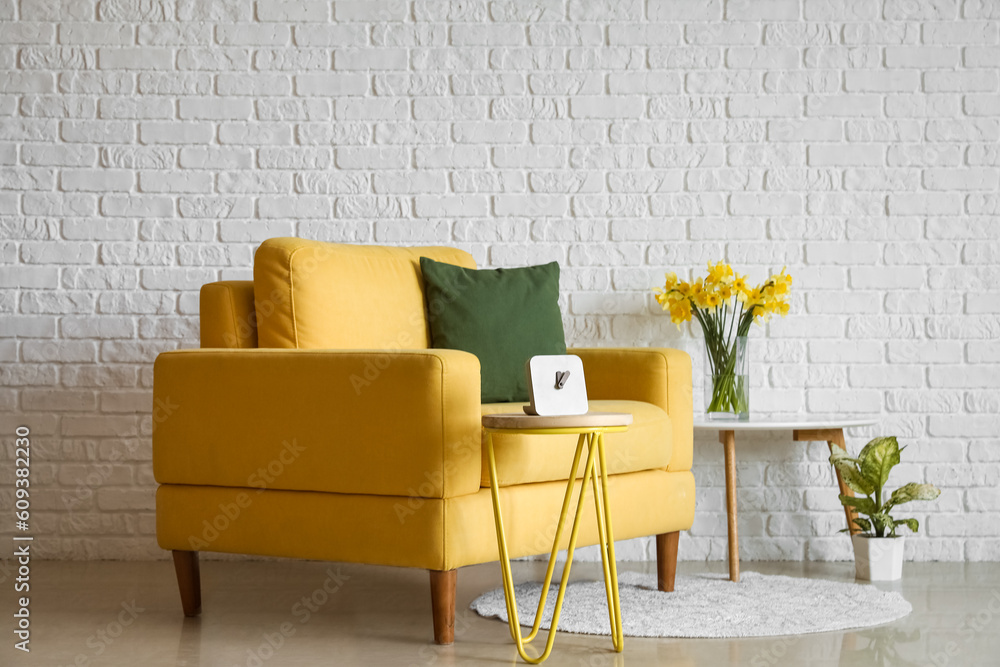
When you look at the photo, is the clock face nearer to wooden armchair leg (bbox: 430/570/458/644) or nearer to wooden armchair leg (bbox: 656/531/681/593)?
wooden armchair leg (bbox: 430/570/458/644)

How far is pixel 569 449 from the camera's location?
224 cm

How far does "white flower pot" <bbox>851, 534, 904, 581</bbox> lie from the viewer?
9.17ft

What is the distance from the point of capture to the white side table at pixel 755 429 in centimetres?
274

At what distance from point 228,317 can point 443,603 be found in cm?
98

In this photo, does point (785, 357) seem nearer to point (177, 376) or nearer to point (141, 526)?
point (177, 376)

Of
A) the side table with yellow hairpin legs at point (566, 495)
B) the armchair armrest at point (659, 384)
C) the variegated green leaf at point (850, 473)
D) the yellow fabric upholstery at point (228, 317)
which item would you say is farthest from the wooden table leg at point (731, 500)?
the yellow fabric upholstery at point (228, 317)

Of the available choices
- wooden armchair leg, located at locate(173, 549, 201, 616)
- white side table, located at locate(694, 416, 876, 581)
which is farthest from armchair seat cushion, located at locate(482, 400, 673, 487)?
wooden armchair leg, located at locate(173, 549, 201, 616)

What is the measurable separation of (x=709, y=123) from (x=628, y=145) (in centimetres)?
28

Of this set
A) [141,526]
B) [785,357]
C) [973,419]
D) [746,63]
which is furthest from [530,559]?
[746,63]

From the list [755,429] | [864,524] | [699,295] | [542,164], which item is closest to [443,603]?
[755,429]

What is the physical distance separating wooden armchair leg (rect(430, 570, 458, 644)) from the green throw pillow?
641 mm

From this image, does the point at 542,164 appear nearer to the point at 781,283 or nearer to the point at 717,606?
the point at 781,283

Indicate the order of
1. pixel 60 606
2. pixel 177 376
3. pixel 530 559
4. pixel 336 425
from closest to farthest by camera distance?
pixel 336 425 → pixel 177 376 → pixel 60 606 → pixel 530 559

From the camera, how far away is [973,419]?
3.14 m
